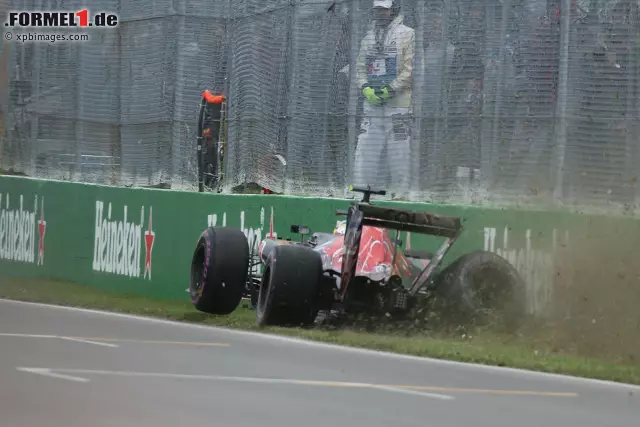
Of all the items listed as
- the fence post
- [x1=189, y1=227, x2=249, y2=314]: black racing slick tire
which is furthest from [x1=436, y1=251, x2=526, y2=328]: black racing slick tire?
[x1=189, y1=227, x2=249, y2=314]: black racing slick tire

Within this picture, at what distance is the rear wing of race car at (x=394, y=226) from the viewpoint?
14.5 m

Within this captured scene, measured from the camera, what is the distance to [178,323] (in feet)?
54.6

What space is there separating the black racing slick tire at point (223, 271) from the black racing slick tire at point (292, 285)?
130 centimetres

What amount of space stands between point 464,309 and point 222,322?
11.2 ft

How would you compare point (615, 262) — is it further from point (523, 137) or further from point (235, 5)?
point (235, 5)

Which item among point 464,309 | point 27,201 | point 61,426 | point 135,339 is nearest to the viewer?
point 61,426

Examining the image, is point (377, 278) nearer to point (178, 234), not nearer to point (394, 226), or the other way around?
point (394, 226)

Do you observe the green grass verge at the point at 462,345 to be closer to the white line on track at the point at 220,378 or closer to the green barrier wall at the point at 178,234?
the green barrier wall at the point at 178,234

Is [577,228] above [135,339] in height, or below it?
above

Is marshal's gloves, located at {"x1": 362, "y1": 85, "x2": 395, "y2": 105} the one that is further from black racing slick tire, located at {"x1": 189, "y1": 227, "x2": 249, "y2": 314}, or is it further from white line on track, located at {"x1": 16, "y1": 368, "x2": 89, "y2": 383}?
white line on track, located at {"x1": 16, "y1": 368, "x2": 89, "y2": 383}

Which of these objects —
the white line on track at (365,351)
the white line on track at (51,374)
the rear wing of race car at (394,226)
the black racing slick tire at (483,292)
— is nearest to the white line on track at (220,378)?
the white line on track at (51,374)

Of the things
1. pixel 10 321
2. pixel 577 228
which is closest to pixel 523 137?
pixel 577 228

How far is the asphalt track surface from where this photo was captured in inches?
319

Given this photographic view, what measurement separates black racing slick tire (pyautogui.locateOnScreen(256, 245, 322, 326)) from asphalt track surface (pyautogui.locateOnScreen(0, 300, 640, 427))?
511mm
